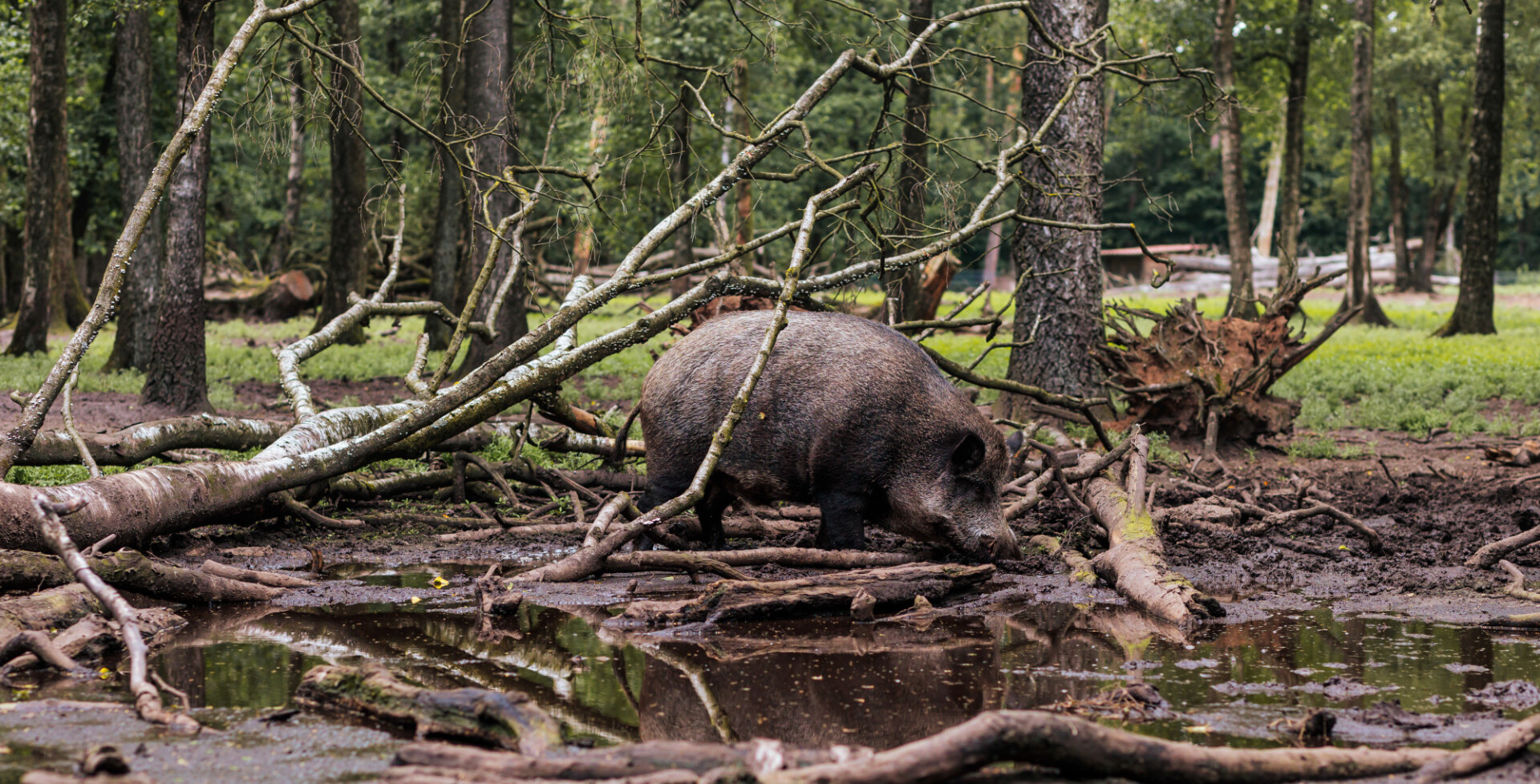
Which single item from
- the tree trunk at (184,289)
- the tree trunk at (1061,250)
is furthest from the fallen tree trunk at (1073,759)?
the tree trunk at (184,289)

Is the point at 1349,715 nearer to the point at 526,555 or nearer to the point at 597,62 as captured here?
the point at 526,555

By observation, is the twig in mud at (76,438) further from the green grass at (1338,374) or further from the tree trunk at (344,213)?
the tree trunk at (344,213)

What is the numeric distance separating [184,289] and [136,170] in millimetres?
5695

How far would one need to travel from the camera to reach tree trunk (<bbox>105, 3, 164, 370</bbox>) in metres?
15.3

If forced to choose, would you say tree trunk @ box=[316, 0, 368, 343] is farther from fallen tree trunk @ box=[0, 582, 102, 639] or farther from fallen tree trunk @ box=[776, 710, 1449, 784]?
fallen tree trunk @ box=[776, 710, 1449, 784]

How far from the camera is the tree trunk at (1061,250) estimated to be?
11109 mm

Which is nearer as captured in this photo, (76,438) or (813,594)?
(813,594)

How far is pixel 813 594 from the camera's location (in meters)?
5.47

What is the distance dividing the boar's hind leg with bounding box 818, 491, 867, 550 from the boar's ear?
0.56 m

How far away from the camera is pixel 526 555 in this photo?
283 inches

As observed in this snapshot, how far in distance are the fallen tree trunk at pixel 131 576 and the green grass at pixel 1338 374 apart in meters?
3.89

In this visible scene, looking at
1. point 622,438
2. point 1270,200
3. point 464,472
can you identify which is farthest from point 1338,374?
point 1270,200

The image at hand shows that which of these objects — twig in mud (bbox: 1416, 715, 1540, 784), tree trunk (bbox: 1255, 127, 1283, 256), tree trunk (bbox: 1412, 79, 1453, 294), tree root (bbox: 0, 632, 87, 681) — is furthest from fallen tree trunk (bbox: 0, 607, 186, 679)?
tree trunk (bbox: 1255, 127, 1283, 256)

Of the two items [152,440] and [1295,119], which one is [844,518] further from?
[1295,119]
